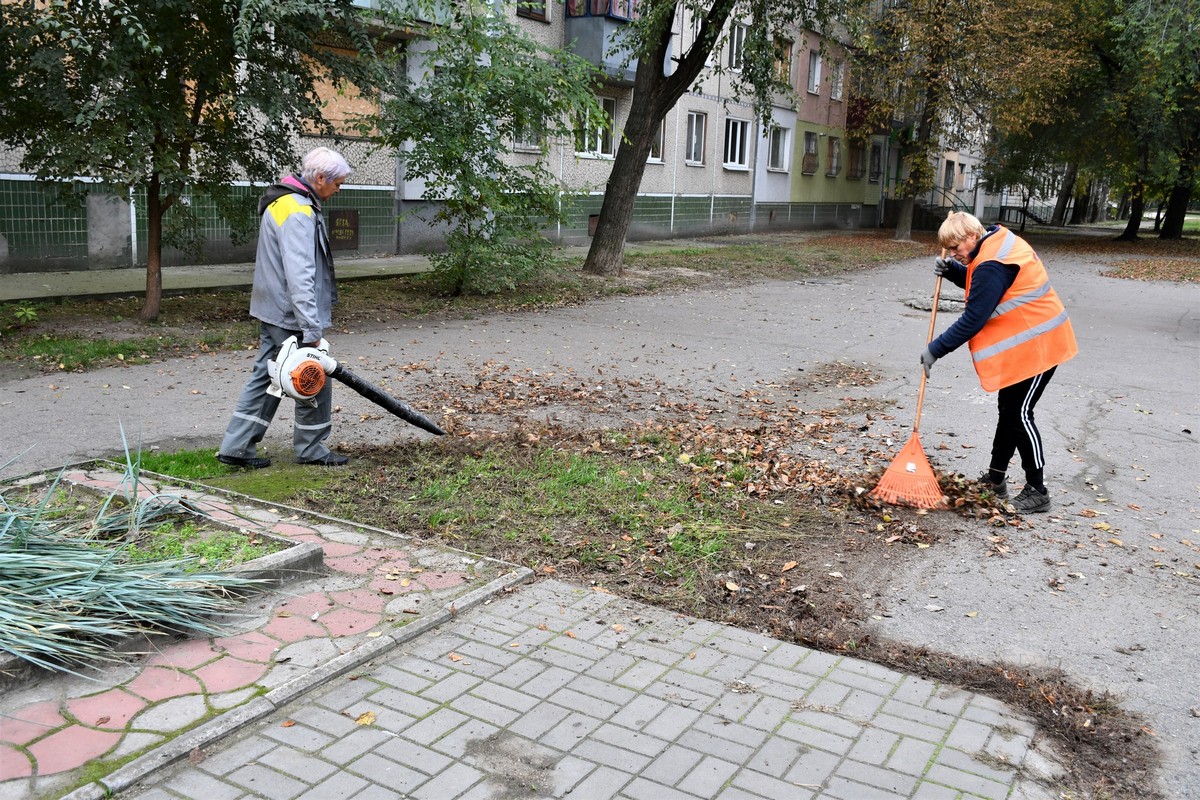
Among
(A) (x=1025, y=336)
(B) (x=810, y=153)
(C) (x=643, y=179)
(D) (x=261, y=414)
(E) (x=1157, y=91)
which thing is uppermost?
(E) (x=1157, y=91)

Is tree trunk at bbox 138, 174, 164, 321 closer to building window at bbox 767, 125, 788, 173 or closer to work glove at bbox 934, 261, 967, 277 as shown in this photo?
work glove at bbox 934, 261, 967, 277

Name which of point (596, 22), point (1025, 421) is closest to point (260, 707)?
point (1025, 421)

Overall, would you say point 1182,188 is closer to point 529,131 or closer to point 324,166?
point 529,131

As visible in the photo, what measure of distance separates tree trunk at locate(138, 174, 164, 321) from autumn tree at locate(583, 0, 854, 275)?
7273 millimetres

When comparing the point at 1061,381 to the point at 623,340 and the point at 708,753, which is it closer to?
the point at 623,340

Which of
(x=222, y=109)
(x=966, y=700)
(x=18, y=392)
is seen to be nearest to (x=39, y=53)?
(x=222, y=109)

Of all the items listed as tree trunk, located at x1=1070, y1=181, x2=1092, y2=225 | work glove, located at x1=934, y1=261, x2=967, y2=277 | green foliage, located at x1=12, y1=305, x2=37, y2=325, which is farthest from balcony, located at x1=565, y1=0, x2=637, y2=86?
tree trunk, located at x1=1070, y1=181, x2=1092, y2=225

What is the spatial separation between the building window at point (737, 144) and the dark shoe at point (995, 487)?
28.0 meters

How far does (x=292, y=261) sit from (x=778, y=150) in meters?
32.3

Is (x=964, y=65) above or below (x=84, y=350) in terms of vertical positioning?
above

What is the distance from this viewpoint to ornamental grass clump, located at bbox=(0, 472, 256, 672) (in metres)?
3.48

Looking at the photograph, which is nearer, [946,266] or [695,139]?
[946,266]

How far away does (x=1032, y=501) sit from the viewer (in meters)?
5.88

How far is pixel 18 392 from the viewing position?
7855 mm
